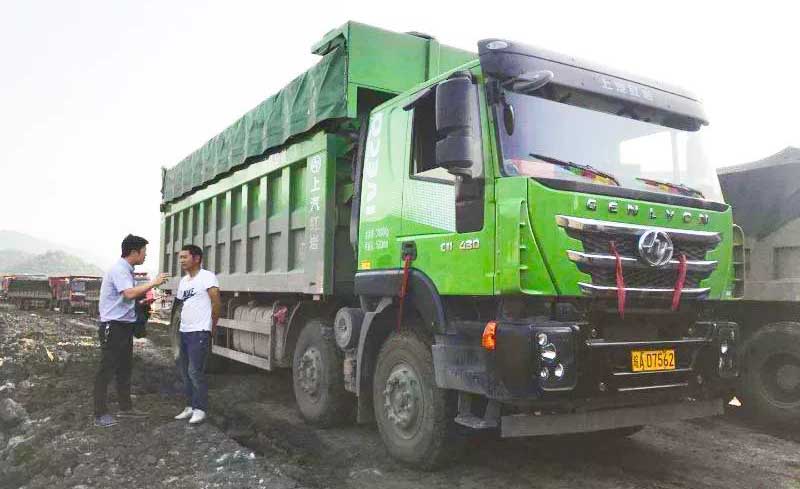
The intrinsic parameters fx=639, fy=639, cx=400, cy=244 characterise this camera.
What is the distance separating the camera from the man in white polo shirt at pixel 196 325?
6004mm

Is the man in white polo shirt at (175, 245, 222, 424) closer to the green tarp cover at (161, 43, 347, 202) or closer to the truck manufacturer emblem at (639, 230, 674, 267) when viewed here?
the green tarp cover at (161, 43, 347, 202)

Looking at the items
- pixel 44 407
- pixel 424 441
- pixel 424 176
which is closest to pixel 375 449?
pixel 424 441

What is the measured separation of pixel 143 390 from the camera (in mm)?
7602

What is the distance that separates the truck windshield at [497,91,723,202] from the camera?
12.8ft

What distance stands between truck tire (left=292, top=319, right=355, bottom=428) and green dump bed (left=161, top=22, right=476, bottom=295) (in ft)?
1.51

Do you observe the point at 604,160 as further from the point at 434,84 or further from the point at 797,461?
the point at 797,461

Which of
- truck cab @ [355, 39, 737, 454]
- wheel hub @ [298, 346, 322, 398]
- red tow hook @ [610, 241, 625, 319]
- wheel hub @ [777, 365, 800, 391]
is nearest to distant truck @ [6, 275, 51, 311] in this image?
wheel hub @ [298, 346, 322, 398]

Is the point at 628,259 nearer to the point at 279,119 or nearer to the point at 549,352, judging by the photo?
the point at 549,352

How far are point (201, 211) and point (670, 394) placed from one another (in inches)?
285

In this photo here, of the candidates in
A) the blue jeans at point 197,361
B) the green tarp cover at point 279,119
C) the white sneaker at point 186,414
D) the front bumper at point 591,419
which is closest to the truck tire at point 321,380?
the blue jeans at point 197,361

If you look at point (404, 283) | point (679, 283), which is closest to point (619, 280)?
point (679, 283)

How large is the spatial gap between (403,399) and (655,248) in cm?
198

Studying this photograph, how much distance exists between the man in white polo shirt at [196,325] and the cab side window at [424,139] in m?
2.60

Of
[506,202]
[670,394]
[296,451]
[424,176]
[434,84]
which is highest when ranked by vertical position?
[434,84]
